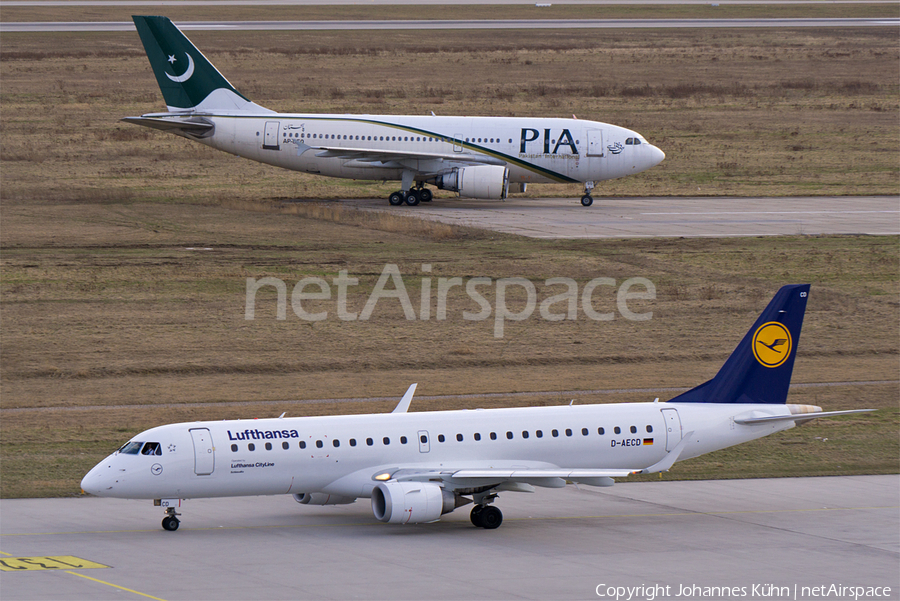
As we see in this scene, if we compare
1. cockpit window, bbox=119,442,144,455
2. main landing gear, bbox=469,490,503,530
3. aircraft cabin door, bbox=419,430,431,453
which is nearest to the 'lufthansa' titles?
cockpit window, bbox=119,442,144,455

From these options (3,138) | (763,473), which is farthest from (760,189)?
(3,138)

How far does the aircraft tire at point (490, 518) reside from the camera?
2941 cm

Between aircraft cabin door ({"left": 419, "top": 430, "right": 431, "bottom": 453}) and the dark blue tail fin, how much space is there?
7.18 metres

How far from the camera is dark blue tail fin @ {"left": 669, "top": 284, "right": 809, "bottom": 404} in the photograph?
31.8 meters

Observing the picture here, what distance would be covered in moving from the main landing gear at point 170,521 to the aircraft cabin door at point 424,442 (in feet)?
19.7

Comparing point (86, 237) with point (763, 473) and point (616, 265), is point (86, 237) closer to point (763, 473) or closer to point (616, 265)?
point (616, 265)

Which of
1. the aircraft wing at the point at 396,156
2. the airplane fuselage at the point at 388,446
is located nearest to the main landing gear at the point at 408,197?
the aircraft wing at the point at 396,156

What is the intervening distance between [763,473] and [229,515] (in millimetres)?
15866

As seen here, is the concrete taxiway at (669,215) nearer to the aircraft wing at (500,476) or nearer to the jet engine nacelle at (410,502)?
the aircraft wing at (500,476)

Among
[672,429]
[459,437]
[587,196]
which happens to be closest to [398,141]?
[587,196]

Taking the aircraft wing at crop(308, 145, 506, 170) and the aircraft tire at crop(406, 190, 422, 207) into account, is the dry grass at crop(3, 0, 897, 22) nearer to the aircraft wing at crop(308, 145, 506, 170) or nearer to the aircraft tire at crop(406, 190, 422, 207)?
the aircraft wing at crop(308, 145, 506, 170)

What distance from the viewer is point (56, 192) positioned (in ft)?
240

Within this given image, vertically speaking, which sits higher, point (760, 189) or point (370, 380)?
point (760, 189)

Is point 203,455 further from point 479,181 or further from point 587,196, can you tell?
point 587,196
